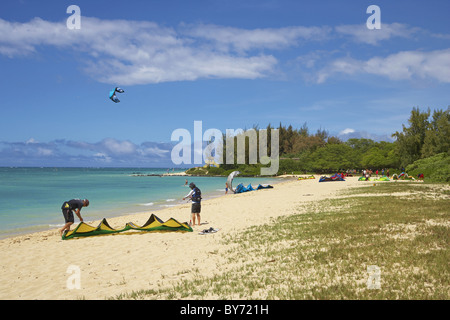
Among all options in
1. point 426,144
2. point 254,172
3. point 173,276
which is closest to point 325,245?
point 173,276

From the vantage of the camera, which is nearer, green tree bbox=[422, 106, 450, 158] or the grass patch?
the grass patch

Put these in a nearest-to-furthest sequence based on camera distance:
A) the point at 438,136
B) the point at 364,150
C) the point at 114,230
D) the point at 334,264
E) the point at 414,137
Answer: the point at 334,264 → the point at 114,230 → the point at 438,136 → the point at 414,137 → the point at 364,150

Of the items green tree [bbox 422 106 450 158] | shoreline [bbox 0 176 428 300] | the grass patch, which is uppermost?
green tree [bbox 422 106 450 158]

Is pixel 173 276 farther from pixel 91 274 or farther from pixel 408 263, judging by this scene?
pixel 408 263

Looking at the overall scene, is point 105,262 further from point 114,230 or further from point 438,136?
point 438,136

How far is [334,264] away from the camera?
25.8ft

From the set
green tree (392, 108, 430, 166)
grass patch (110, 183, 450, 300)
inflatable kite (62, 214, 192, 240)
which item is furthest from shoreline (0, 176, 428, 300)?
green tree (392, 108, 430, 166)

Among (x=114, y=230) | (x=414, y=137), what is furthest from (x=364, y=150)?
(x=114, y=230)

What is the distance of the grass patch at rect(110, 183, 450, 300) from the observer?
632 centimetres

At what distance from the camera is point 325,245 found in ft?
31.9

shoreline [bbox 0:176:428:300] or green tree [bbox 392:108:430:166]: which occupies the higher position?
green tree [bbox 392:108:430:166]

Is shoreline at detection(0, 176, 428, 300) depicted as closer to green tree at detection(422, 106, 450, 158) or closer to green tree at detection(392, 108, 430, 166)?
green tree at detection(422, 106, 450, 158)

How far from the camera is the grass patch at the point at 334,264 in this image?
632 cm

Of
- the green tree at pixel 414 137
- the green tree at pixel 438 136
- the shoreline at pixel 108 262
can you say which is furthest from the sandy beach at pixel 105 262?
the green tree at pixel 414 137
